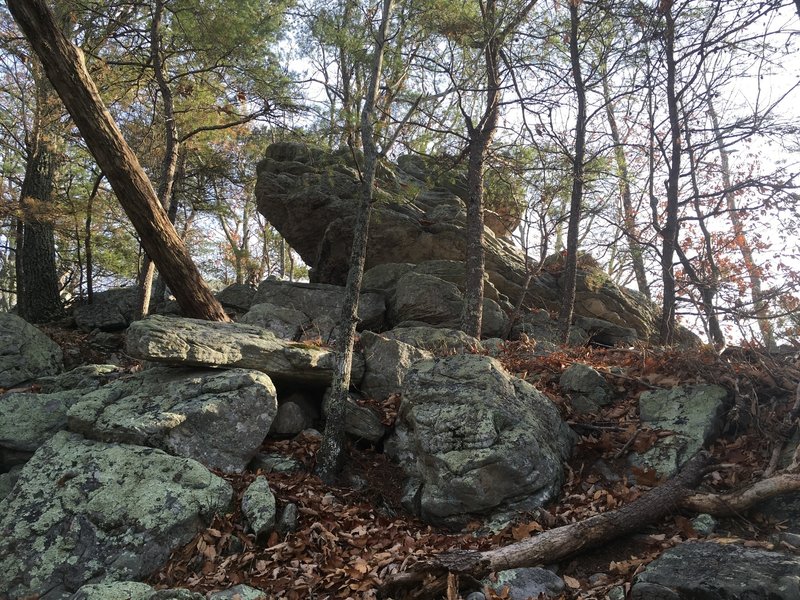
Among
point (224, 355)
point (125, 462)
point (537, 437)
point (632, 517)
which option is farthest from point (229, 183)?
point (632, 517)

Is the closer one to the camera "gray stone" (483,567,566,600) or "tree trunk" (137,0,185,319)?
"gray stone" (483,567,566,600)

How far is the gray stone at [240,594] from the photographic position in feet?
13.9

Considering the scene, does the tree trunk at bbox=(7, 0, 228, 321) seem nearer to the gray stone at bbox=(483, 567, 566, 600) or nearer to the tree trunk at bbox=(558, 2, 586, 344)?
the gray stone at bbox=(483, 567, 566, 600)

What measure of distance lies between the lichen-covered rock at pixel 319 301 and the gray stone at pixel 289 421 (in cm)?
454

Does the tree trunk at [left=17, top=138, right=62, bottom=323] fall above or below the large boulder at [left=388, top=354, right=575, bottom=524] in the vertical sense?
above

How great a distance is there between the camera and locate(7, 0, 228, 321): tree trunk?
701cm

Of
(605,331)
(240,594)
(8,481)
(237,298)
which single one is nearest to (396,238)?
(237,298)

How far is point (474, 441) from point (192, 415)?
3.37 meters

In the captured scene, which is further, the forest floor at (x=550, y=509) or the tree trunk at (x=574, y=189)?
the tree trunk at (x=574, y=189)

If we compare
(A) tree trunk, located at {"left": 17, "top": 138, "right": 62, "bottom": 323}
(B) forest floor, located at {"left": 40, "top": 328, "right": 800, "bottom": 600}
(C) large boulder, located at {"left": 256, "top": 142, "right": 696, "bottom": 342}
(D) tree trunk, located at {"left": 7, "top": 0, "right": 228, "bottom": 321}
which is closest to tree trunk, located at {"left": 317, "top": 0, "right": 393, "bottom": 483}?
(B) forest floor, located at {"left": 40, "top": 328, "right": 800, "bottom": 600}

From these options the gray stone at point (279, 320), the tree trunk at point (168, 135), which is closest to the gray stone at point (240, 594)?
the gray stone at point (279, 320)

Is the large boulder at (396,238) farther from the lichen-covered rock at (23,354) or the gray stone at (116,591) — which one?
the gray stone at (116,591)

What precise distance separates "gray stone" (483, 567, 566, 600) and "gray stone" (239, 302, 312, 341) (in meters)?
7.83

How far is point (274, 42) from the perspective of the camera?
11.8 m
